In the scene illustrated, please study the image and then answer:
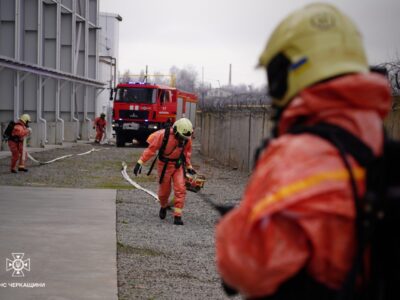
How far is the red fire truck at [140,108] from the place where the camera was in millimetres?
33844

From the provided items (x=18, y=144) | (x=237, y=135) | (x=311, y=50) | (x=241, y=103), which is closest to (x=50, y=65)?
(x=237, y=135)

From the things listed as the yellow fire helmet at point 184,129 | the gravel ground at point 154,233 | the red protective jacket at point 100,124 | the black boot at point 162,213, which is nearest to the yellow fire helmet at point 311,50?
the gravel ground at point 154,233

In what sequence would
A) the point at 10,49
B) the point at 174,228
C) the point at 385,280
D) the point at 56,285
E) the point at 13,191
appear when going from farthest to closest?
the point at 10,49
the point at 13,191
the point at 174,228
the point at 56,285
the point at 385,280

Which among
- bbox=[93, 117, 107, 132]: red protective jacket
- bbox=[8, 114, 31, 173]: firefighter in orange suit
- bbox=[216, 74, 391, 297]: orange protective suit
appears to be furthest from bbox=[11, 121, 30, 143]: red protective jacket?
bbox=[93, 117, 107, 132]: red protective jacket

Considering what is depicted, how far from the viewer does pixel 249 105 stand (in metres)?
21.6

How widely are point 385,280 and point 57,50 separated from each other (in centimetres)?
3297

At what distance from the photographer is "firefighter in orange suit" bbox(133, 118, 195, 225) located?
37.5ft

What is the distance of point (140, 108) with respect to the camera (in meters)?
33.9

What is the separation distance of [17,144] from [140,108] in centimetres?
1544

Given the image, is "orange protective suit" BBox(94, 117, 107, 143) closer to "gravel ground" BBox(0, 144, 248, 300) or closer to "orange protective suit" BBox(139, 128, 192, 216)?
"gravel ground" BBox(0, 144, 248, 300)

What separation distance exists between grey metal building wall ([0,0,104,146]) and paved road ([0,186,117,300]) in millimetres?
12357

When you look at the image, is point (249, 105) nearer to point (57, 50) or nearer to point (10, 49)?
point (10, 49)

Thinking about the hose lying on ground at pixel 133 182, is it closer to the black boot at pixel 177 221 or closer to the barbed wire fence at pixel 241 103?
the black boot at pixel 177 221

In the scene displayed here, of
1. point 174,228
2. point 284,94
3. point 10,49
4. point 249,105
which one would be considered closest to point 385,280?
point 284,94
